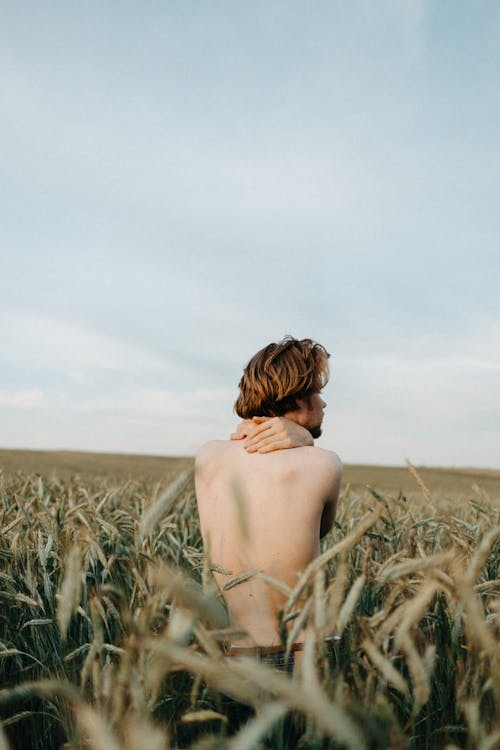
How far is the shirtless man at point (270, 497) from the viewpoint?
6.99ft

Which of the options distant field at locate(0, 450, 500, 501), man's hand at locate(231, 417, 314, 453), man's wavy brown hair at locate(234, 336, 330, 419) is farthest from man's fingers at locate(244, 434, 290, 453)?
distant field at locate(0, 450, 500, 501)

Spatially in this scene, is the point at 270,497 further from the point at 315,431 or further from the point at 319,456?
the point at 315,431

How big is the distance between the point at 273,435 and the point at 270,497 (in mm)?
209

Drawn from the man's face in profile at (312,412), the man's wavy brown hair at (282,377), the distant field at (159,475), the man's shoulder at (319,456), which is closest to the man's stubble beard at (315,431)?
the man's face in profile at (312,412)

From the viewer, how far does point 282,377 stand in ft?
7.83

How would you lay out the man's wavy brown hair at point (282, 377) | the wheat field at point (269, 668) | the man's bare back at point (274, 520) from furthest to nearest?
the man's wavy brown hair at point (282, 377)
the man's bare back at point (274, 520)
the wheat field at point (269, 668)

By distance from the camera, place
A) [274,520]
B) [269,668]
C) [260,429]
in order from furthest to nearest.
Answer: [260,429]
[274,520]
[269,668]

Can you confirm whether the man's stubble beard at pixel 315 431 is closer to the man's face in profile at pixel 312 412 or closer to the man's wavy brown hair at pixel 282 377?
the man's face in profile at pixel 312 412

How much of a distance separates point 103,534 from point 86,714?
271 centimetres

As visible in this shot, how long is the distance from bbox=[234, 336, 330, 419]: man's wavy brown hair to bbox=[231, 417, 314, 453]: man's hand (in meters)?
0.11

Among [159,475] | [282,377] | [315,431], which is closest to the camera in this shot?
[282,377]

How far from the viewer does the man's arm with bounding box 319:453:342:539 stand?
2193 millimetres

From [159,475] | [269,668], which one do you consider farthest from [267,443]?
[159,475]

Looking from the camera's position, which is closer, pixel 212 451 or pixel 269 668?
pixel 269 668
